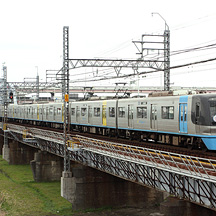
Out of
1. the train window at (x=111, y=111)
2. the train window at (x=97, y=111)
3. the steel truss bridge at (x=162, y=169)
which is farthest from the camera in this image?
the train window at (x=97, y=111)

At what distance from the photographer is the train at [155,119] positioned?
21.4 m

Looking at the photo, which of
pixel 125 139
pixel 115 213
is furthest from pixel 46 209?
pixel 125 139

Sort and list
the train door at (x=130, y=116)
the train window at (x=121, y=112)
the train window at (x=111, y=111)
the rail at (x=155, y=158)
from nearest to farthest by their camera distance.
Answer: the rail at (x=155, y=158)
the train door at (x=130, y=116)
the train window at (x=121, y=112)
the train window at (x=111, y=111)

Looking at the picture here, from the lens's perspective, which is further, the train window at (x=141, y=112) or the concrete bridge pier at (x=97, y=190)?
the concrete bridge pier at (x=97, y=190)

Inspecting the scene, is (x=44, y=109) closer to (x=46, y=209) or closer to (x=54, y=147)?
(x=54, y=147)

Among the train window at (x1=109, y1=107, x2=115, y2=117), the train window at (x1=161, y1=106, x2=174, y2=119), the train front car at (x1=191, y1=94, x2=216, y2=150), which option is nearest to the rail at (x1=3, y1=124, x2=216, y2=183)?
the train front car at (x1=191, y1=94, x2=216, y2=150)

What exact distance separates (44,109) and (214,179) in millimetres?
39212

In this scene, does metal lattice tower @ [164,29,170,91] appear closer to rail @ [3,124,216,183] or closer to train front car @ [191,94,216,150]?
rail @ [3,124,216,183]

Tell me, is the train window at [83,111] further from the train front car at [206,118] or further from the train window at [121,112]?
the train front car at [206,118]

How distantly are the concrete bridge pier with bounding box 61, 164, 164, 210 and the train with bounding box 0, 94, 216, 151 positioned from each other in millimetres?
3786

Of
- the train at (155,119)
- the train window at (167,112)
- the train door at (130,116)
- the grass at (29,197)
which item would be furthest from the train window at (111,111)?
the grass at (29,197)

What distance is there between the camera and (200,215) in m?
23.2

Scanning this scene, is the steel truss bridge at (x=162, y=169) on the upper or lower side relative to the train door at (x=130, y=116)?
lower

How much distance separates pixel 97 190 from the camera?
34.2m
